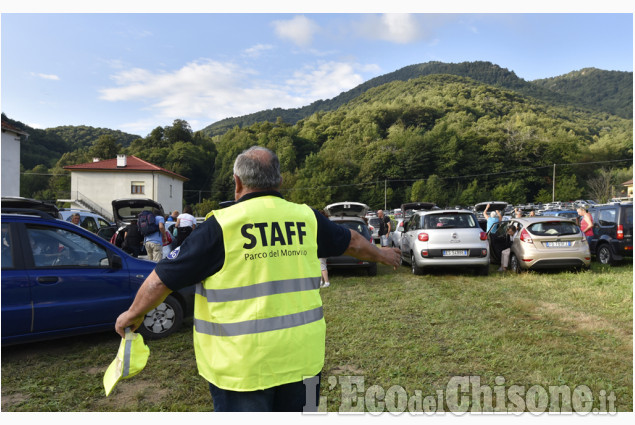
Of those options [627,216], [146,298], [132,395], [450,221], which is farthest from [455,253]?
[146,298]

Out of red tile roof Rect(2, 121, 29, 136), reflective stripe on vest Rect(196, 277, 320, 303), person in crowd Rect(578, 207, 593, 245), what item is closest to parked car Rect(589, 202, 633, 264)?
person in crowd Rect(578, 207, 593, 245)

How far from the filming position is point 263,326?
6.45ft

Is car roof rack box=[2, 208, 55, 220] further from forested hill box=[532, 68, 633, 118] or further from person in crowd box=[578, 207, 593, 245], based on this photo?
forested hill box=[532, 68, 633, 118]

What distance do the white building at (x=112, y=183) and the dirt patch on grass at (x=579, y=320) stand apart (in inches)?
1773

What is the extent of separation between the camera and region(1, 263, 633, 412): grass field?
3816mm

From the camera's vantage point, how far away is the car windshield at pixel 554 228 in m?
10.2

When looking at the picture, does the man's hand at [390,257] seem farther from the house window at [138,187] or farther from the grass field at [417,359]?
the house window at [138,187]

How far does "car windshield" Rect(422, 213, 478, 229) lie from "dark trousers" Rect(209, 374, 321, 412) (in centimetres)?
890

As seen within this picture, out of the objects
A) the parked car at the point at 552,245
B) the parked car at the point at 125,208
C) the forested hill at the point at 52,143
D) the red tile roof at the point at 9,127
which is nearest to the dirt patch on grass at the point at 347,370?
the parked car at the point at 552,245

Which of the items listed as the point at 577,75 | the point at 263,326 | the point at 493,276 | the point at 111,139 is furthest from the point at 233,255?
the point at 577,75

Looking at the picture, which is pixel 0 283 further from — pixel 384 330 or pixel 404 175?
pixel 404 175

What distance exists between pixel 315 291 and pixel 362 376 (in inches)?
98.0

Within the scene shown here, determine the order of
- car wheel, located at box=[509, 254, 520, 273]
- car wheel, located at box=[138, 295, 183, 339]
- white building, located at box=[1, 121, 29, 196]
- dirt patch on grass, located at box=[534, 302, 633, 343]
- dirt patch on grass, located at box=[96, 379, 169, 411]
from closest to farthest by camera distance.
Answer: dirt patch on grass, located at box=[96, 379, 169, 411], car wheel, located at box=[138, 295, 183, 339], dirt patch on grass, located at box=[534, 302, 633, 343], car wheel, located at box=[509, 254, 520, 273], white building, located at box=[1, 121, 29, 196]

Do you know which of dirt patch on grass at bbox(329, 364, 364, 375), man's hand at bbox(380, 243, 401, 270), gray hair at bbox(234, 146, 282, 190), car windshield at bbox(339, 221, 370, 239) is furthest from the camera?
car windshield at bbox(339, 221, 370, 239)
